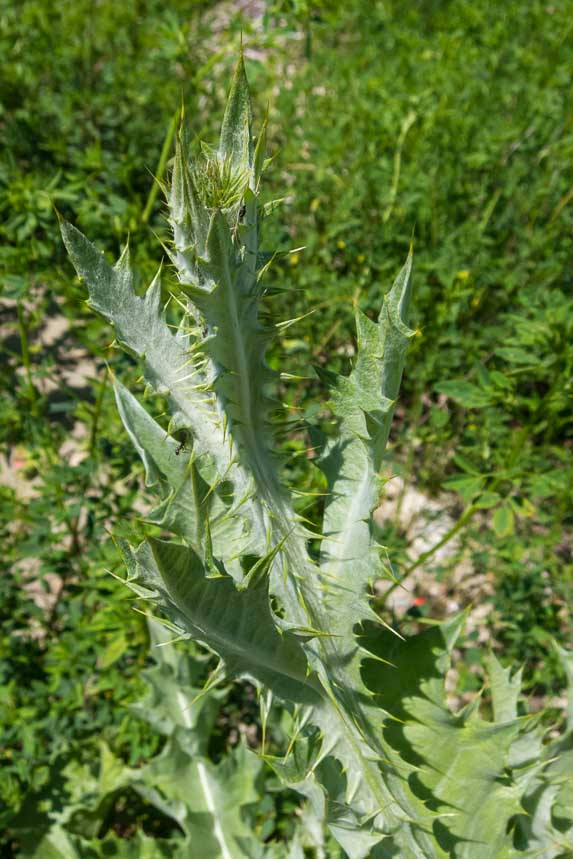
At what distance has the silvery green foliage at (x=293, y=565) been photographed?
1.13m

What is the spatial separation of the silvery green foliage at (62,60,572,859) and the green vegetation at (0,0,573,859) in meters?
0.01

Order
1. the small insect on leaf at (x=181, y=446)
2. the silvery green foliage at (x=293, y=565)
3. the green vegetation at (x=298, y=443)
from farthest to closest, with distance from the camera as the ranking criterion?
1. the green vegetation at (x=298, y=443)
2. the small insect on leaf at (x=181, y=446)
3. the silvery green foliage at (x=293, y=565)

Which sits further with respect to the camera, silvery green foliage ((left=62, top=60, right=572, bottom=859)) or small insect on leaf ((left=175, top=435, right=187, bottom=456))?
small insect on leaf ((left=175, top=435, right=187, bottom=456))

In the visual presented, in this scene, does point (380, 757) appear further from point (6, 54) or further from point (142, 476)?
point (6, 54)

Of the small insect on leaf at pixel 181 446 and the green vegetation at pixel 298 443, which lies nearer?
the small insect on leaf at pixel 181 446

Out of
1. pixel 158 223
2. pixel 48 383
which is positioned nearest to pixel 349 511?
pixel 158 223

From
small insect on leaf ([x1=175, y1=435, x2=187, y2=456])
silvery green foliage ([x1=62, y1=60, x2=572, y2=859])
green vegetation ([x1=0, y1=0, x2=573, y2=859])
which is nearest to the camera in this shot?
silvery green foliage ([x1=62, y1=60, x2=572, y2=859])

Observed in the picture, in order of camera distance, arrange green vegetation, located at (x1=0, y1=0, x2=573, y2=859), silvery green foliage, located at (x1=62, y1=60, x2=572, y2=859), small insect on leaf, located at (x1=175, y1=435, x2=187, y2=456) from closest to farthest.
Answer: silvery green foliage, located at (x1=62, y1=60, x2=572, y2=859)
small insect on leaf, located at (x1=175, y1=435, x2=187, y2=456)
green vegetation, located at (x1=0, y1=0, x2=573, y2=859)

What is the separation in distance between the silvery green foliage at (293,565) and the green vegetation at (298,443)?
0.04 ft

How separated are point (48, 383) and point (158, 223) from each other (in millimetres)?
1017

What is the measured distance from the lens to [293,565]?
1444 mm

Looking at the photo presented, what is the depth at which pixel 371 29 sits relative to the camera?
5.39m

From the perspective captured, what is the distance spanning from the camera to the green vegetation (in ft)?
5.66

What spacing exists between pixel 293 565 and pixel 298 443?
1.04 meters
